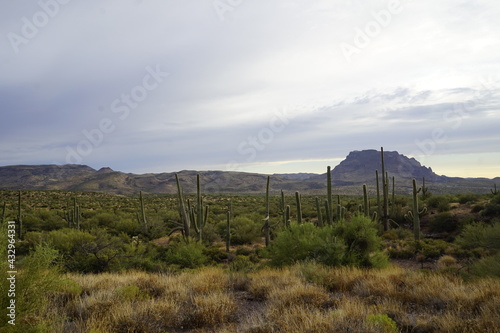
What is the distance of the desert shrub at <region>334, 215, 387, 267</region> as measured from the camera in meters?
11.1

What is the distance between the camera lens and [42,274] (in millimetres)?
4805

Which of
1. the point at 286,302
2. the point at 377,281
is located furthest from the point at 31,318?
the point at 377,281

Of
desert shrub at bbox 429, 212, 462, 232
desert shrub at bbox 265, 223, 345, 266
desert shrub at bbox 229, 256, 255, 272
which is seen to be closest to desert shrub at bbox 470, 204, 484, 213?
desert shrub at bbox 429, 212, 462, 232

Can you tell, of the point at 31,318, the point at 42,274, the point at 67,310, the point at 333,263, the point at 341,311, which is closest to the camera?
the point at 42,274

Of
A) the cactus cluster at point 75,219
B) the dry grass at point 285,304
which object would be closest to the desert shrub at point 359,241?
the dry grass at point 285,304

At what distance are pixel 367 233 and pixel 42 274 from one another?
1008cm

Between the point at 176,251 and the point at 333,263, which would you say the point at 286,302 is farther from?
the point at 176,251

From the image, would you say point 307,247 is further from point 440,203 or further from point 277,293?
point 440,203

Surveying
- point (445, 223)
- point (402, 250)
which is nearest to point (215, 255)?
point (402, 250)

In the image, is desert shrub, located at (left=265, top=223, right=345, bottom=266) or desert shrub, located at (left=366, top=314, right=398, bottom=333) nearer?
desert shrub, located at (left=366, top=314, right=398, bottom=333)

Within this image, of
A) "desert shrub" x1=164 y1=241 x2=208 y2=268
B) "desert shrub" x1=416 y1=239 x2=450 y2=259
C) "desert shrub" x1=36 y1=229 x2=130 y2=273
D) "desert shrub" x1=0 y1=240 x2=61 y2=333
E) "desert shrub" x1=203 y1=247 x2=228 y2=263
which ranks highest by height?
"desert shrub" x1=0 y1=240 x2=61 y2=333

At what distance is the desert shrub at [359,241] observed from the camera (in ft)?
36.3

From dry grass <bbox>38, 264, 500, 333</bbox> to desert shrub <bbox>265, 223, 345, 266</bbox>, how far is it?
5.74ft

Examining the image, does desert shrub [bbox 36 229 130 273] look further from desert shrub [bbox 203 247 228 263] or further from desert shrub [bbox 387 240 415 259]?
desert shrub [bbox 387 240 415 259]
